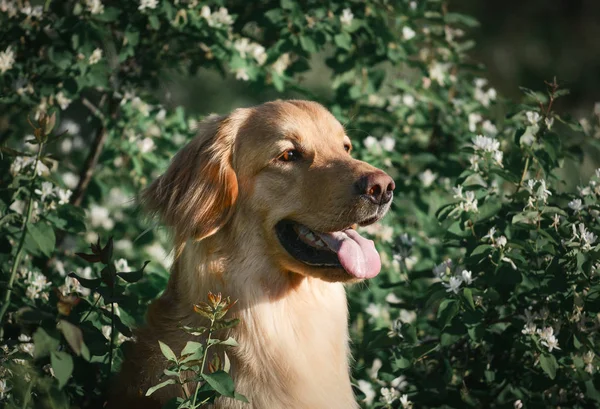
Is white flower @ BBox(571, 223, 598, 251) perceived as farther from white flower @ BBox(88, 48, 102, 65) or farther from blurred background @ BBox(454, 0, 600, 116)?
blurred background @ BBox(454, 0, 600, 116)

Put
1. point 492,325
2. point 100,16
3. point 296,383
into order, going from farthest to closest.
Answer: point 100,16
point 492,325
point 296,383

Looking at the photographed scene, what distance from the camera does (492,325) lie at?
154 inches

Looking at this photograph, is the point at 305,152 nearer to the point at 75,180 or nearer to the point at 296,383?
the point at 296,383

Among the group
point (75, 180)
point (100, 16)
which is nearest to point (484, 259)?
point (100, 16)

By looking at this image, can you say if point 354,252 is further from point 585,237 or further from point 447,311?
point 585,237

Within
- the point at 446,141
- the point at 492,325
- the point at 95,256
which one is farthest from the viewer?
the point at 446,141


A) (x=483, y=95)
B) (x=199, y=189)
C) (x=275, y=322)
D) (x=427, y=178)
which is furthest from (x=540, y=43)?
(x=275, y=322)

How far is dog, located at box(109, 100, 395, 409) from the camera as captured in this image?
335 cm

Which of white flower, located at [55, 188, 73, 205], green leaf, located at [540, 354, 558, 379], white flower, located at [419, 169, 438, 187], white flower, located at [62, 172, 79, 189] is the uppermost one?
white flower, located at [55, 188, 73, 205]

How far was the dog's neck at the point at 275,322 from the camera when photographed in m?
3.33

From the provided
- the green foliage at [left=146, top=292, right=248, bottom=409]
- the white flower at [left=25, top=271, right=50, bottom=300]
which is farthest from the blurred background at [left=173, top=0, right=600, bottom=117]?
the green foliage at [left=146, top=292, right=248, bottom=409]

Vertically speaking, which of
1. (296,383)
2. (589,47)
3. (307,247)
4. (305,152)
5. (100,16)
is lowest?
(589,47)

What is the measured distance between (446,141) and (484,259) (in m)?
2.05

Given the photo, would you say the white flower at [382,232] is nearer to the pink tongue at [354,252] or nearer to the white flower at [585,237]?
the pink tongue at [354,252]
